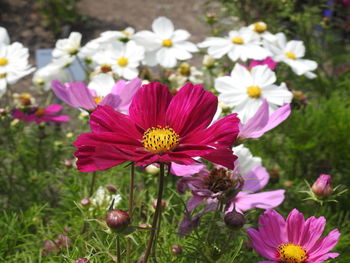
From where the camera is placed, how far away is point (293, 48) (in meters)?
1.26

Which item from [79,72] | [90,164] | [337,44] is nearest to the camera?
[90,164]

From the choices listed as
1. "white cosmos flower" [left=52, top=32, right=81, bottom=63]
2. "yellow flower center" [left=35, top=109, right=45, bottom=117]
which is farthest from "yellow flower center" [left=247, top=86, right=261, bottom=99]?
"yellow flower center" [left=35, top=109, right=45, bottom=117]

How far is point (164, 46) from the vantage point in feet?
4.04

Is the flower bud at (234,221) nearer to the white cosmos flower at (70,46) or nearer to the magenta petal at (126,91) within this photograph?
the magenta petal at (126,91)

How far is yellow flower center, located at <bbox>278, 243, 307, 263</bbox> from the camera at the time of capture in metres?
0.60

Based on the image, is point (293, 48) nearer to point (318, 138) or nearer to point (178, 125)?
point (318, 138)

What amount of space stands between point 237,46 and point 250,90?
263 mm

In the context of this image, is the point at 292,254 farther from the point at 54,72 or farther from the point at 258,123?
the point at 54,72

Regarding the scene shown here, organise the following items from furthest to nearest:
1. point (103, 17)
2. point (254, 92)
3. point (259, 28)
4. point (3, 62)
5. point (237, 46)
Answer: point (103, 17), point (259, 28), point (237, 46), point (3, 62), point (254, 92)

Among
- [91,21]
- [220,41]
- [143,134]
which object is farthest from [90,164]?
[91,21]

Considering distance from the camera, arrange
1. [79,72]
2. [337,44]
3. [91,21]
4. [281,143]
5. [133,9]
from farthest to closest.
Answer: [133,9], [91,21], [337,44], [79,72], [281,143]

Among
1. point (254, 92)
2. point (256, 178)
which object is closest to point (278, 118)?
point (256, 178)

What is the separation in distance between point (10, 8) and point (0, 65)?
2.92m

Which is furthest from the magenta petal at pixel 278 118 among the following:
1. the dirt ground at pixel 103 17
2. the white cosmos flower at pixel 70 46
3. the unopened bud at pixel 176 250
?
the dirt ground at pixel 103 17
